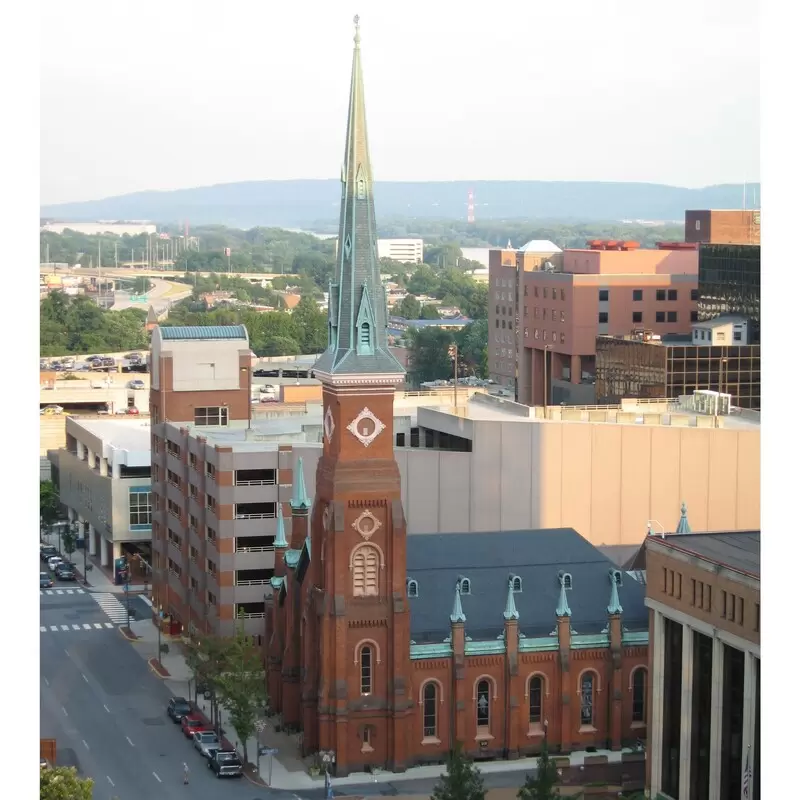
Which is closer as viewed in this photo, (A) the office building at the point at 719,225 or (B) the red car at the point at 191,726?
(B) the red car at the point at 191,726

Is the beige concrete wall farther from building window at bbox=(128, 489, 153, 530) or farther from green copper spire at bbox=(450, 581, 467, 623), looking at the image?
building window at bbox=(128, 489, 153, 530)

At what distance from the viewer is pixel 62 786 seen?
41.8 meters

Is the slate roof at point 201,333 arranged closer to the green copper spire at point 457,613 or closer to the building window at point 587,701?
the green copper spire at point 457,613

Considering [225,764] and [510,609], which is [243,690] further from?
[510,609]

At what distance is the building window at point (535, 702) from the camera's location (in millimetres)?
61125

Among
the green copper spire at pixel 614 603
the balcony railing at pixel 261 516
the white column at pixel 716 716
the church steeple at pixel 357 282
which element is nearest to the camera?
the white column at pixel 716 716

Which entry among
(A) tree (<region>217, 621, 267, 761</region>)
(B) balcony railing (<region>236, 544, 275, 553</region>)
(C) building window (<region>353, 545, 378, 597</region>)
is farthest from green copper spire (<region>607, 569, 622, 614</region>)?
(B) balcony railing (<region>236, 544, 275, 553</region>)

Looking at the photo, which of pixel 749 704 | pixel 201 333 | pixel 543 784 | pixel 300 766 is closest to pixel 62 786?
pixel 543 784

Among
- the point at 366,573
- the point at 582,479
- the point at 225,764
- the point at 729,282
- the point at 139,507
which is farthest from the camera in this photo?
the point at 729,282

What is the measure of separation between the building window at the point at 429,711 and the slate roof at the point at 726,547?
46.1 ft

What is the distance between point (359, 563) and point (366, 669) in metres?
3.78

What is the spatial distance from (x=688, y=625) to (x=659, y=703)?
375 cm


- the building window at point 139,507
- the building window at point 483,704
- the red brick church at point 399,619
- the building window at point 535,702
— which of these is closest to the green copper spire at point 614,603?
the red brick church at point 399,619
